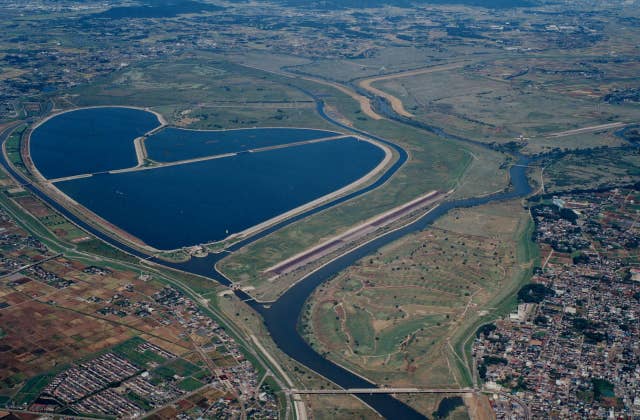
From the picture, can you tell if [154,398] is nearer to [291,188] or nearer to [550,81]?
[291,188]

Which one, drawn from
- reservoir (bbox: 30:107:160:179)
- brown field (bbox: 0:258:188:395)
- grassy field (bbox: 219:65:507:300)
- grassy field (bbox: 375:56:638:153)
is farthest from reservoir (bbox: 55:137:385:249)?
grassy field (bbox: 375:56:638:153)

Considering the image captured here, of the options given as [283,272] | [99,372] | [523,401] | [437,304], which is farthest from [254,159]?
[523,401]

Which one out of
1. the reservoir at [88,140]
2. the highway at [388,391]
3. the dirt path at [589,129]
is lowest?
the highway at [388,391]

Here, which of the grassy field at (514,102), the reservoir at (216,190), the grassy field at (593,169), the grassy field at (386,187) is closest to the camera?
the grassy field at (386,187)

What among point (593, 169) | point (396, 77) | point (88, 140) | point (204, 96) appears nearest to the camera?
point (593, 169)

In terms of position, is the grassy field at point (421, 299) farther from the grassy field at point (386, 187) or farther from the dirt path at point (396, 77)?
the dirt path at point (396, 77)

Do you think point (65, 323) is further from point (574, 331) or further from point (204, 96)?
point (204, 96)

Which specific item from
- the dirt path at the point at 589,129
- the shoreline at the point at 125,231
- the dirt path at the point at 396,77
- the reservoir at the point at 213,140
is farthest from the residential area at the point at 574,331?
the dirt path at the point at 396,77

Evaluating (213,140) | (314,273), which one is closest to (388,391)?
(314,273)

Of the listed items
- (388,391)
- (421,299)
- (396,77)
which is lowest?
(388,391)
